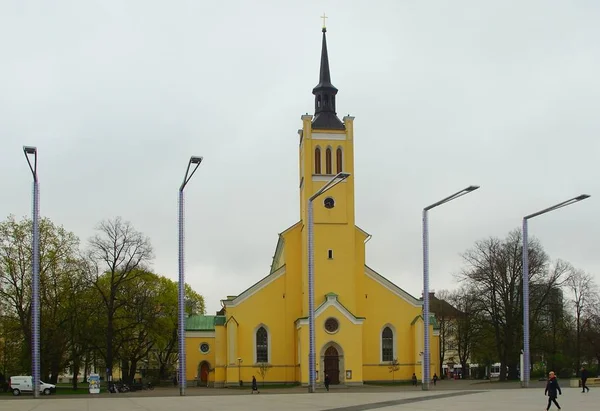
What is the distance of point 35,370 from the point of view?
39.2 metres

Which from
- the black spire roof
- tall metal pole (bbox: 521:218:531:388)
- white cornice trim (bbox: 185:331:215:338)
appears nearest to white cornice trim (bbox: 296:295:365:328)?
tall metal pole (bbox: 521:218:531:388)

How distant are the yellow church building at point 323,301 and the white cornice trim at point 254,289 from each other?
78mm

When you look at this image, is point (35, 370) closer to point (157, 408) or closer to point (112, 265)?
point (157, 408)

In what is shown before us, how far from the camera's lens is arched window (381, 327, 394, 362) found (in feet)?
199

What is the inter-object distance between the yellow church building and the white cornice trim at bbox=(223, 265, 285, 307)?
0.25ft

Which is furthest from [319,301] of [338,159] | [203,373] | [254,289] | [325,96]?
[203,373]

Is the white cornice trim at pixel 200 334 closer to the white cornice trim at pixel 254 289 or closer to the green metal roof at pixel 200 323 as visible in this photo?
the green metal roof at pixel 200 323

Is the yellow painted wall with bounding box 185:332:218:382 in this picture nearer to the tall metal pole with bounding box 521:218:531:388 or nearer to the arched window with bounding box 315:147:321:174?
the arched window with bounding box 315:147:321:174

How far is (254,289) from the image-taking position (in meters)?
60.7

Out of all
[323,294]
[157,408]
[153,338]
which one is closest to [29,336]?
[153,338]

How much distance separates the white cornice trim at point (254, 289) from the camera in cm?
6034

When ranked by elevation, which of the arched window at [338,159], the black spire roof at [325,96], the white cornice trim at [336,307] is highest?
the black spire roof at [325,96]

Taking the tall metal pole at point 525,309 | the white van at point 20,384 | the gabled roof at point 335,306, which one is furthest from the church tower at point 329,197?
the white van at point 20,384

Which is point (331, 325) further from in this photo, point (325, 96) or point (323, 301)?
point (325, 96)
